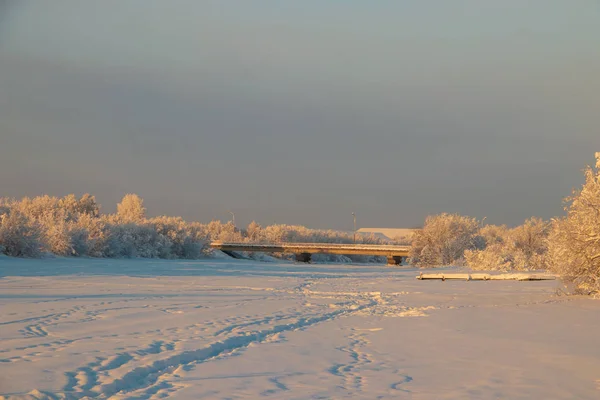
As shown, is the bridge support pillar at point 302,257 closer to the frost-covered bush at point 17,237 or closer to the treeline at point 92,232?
the treeline at point 92,232

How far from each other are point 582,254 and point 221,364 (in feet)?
38.1

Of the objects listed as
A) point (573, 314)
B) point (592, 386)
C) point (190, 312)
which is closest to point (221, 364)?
point (592, 386)

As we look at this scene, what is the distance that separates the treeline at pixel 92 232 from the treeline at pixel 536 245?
770 inches

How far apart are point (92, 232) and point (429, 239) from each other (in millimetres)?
25001

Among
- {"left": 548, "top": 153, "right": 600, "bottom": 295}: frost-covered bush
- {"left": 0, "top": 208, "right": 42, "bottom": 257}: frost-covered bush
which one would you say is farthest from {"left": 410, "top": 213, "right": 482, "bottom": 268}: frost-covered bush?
{"left": 548, "top": 153, "right": 600, "bottom": 295}: frost-covered bush

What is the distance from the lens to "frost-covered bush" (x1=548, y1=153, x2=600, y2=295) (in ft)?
52.9

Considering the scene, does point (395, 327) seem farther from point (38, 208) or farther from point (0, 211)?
point (38, 208)

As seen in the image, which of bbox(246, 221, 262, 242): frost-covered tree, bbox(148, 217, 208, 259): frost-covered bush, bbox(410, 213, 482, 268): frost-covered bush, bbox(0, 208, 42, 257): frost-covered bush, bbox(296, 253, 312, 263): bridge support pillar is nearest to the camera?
bbox(0, 208, 42, 257): frost-covered bush

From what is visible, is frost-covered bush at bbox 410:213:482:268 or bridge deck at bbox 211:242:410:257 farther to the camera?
bridge deck at bbox 211:242:410:257

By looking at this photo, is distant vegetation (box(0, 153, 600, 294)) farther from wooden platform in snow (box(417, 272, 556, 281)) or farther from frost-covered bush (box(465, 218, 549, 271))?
wooden platform in snow (box(417, 272, 556, 281))

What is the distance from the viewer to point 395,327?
11.9 meters

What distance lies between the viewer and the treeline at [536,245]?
16297 millimetres

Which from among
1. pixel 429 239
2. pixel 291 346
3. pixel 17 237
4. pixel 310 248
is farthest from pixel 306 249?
pixel 291 346

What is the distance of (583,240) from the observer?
53.0ft
